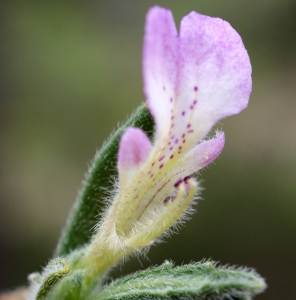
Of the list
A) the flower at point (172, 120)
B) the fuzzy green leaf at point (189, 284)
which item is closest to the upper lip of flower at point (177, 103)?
the flower at point (172, 120)

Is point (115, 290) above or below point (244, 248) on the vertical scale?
below

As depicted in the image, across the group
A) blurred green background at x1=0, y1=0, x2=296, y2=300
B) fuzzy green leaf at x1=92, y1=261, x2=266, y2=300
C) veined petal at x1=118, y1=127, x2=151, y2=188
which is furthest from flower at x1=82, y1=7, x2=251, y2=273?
blurred green background at x1=0, y1=0, x2=296, y2=300

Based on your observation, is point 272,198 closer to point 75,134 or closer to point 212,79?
point 75,134

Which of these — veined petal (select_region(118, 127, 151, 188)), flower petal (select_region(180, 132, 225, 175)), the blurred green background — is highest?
the blurred green background

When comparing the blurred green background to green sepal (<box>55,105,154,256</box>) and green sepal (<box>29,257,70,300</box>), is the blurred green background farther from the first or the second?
green sepal (<box>29,257,70,300</box>)

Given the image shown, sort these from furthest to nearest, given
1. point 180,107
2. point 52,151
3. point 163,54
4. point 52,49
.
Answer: point 52,49, point 52,151, point 180,107, point 163,54

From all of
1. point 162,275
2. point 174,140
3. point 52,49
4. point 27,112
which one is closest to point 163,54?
point 174,140

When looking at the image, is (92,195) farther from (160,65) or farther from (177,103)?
(160,65)
